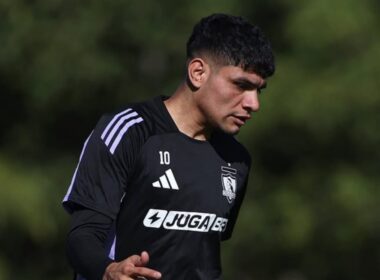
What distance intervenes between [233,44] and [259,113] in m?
9.29

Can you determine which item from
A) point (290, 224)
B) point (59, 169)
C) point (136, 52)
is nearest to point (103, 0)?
point (136, 52)

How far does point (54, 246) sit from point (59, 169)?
32.8 inches

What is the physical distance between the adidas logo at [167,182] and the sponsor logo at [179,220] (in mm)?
99

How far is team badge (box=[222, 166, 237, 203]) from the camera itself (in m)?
5.98

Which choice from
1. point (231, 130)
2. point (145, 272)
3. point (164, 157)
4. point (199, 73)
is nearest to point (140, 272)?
point (145, 272)

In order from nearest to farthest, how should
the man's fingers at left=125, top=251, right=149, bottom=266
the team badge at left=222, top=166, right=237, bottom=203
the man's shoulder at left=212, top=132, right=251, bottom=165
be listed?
1. the man's fingers at left=125, top=251, right=149, bottom=266
2. the team badge at left=222, top=166, right=237, bottom=203
3. the man's shoulder at left=212, top=132, right=251, bottom=165

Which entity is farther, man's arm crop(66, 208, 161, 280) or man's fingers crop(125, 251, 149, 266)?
man's arm crop(66, 208, 161, 280)

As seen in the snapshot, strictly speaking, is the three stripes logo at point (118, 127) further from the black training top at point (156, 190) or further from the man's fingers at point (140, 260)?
the man's fingers at point (140, 260)

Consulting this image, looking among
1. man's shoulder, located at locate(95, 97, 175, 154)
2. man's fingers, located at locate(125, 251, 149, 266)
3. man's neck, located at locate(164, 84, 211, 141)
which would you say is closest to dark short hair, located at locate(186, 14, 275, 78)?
man's neck, located at locate(164, 84, 211, 141)

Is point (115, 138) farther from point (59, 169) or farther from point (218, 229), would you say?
point (59, 169)

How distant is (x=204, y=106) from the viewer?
5898 millimetres

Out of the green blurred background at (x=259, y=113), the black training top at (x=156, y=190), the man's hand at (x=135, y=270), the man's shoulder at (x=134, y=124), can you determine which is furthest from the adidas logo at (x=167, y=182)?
the green blurred background at (x=259, y=113)

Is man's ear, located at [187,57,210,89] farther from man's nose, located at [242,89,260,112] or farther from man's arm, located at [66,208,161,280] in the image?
man's arm, located at [66,208,161,280]

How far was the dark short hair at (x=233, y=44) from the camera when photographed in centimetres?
584
